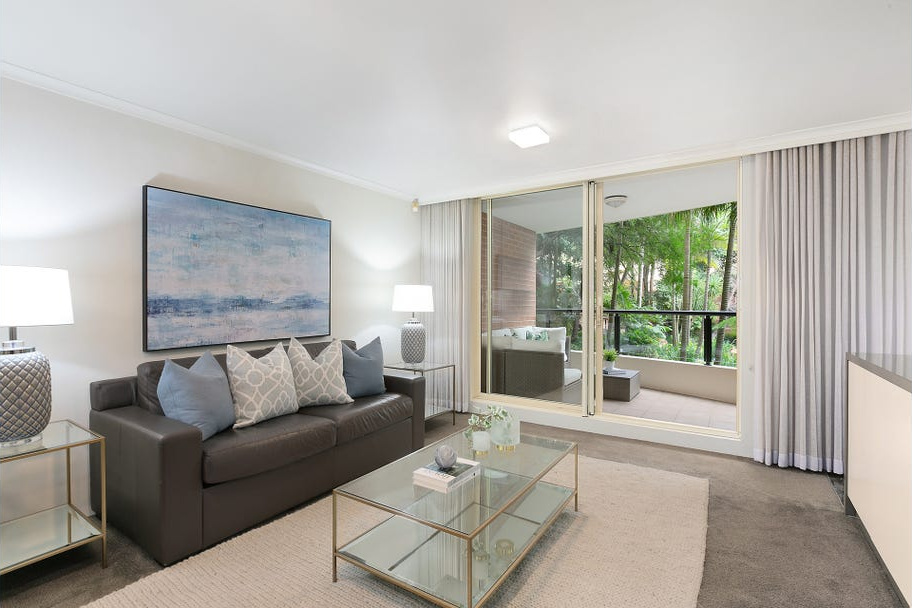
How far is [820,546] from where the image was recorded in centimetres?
223

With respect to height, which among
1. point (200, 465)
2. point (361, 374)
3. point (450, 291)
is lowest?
point (200, 465)

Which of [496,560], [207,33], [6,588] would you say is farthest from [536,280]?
[6,588]

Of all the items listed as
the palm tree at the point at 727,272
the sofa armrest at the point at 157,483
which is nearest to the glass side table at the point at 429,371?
the sofa armrest at the point at 157,483

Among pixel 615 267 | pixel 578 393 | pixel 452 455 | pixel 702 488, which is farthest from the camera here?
pixel 615 267

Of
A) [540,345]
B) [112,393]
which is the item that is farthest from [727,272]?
[112,393]

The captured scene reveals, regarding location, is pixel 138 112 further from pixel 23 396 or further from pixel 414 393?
pixel 414 393

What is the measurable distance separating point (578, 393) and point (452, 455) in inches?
101

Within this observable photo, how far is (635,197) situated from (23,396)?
493cm

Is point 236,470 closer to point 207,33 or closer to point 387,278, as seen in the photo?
point 207,33

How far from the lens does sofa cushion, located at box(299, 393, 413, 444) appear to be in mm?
2855

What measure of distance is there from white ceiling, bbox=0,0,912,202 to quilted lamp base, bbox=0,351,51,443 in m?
1.46

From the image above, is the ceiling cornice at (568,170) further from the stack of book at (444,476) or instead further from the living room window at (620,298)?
the stack of book at (444,476)

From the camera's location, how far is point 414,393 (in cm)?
355

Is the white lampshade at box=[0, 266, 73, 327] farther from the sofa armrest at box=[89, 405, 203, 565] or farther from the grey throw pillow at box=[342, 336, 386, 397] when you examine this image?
the grey throw pillow at box=[342, 336, 386, 397]
